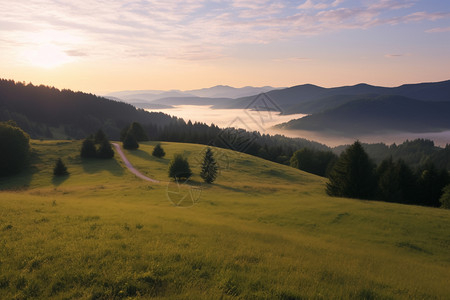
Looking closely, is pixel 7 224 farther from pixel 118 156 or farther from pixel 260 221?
pixel 118 156

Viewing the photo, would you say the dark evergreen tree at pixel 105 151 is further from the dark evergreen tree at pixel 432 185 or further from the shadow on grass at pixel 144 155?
the dark evergreen tree at pixel 432 185

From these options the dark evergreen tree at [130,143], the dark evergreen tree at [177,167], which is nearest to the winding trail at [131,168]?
the dark evergreen tree at [130,143]

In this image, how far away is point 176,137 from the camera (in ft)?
434

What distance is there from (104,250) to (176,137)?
125538mm

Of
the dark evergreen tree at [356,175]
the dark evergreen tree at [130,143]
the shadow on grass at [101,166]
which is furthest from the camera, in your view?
the dark evergreen tree at [130,143]

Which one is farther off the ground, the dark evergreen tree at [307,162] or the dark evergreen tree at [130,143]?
the dark evergreen tree at [130,143]

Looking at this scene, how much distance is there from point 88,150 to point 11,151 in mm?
16518

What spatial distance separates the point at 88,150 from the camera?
68.4 meters

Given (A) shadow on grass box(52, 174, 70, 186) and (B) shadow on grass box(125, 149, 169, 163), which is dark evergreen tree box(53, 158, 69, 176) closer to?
(A) shadow on grass box(52, 174, 70, 186)

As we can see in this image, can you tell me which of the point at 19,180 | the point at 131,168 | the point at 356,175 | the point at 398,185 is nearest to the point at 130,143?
the point at 131,168

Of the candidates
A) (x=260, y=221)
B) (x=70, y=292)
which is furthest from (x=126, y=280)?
(x=260, y=221)

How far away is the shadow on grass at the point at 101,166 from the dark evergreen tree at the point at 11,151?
12559 millimetres

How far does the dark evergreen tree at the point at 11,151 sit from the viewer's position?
54312 mm

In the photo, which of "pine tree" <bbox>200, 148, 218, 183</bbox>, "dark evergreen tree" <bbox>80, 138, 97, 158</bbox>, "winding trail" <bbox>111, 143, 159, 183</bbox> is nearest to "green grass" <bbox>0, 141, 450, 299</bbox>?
"pine tree" <bbox>200, 148, 218, 183</bbox>
